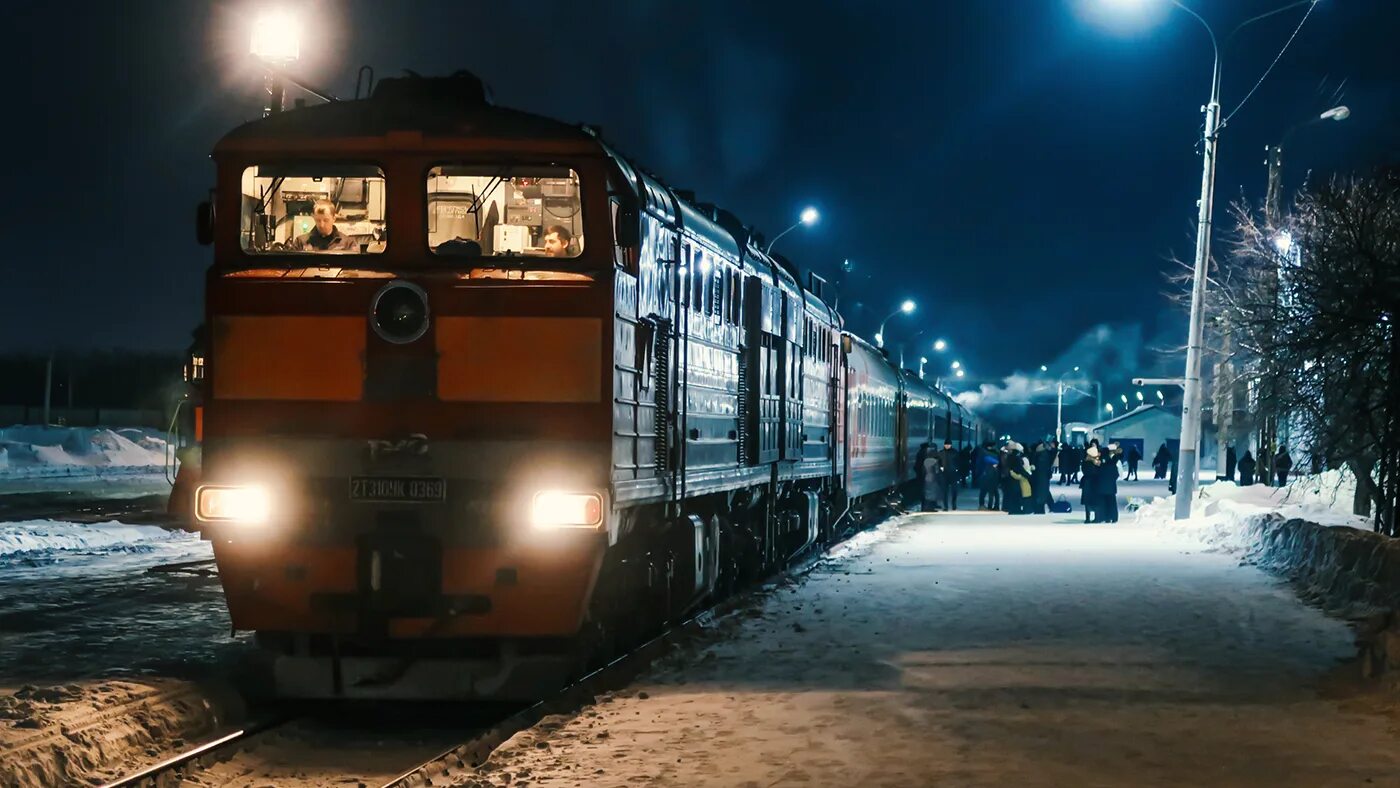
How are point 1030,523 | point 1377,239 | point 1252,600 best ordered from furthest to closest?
point 1030,523 → point 1377,239 → point 1252,600

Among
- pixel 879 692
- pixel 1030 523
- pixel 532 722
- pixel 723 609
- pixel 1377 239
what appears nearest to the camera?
pixel 532 722

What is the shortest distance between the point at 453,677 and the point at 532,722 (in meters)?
0.75

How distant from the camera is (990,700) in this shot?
10164 millimetres

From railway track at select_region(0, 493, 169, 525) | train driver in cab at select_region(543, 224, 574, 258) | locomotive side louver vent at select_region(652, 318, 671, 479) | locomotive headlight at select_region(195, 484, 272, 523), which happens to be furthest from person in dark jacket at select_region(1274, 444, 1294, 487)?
locomotive headlight at select_region(195, 484, 272, 523)

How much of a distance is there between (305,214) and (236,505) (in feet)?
6.54

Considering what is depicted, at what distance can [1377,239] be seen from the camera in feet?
70.6

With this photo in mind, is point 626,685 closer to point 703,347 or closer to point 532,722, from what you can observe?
point 532,722

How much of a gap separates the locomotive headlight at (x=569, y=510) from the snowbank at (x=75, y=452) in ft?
134

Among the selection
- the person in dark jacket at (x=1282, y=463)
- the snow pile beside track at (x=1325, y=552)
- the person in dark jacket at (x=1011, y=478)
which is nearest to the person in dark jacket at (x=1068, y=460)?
the person in dark jacket at (x=1282, y=463)

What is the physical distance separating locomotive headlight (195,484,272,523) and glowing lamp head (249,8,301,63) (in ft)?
29.5

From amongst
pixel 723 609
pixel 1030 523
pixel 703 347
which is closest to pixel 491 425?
pixel 703 347

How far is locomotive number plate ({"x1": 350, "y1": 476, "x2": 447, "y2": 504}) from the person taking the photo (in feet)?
32.7

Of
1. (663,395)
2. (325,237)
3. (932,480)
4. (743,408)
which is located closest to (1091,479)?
(932,480)

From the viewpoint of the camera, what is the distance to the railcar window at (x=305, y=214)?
1050cm
